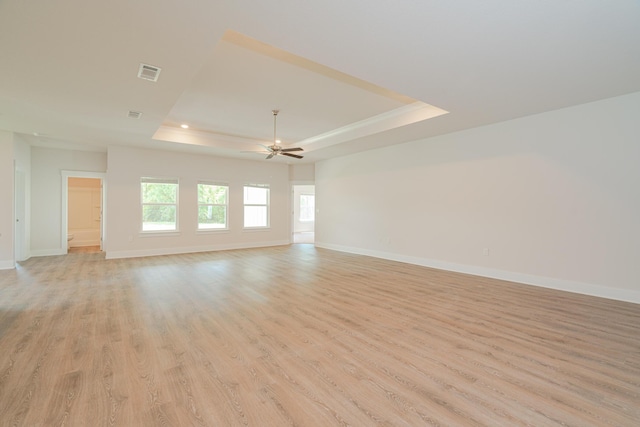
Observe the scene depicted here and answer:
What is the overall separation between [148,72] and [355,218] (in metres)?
5.80

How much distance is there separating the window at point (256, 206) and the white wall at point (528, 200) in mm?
3783

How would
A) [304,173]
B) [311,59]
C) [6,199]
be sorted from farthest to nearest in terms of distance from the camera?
[304,173], [6,199], [311,59]

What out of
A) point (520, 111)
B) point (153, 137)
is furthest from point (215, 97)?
point (520, 111)

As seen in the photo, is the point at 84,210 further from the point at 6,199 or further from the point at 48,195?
the point at 6,199

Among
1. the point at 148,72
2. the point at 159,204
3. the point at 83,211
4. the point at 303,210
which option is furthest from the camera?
the point at 303,210

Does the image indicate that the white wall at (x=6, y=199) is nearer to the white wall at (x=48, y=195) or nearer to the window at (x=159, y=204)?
the white wall at (x=48, y=195)

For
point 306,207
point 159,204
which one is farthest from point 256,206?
point 306,207

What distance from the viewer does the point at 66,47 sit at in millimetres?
2727

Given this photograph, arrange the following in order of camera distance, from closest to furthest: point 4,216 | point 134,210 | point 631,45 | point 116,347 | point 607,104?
point 116,347 → point 631,45 → point 607,104 → point 4,216 → point 134,210

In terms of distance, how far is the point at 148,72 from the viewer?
10.6 feet

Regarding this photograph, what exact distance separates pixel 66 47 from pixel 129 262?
4873 mm

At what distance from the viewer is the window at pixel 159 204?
7352 millimetres

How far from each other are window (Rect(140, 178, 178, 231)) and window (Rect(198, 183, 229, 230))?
0.65 metres

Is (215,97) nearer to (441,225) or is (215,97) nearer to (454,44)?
(454,44)
